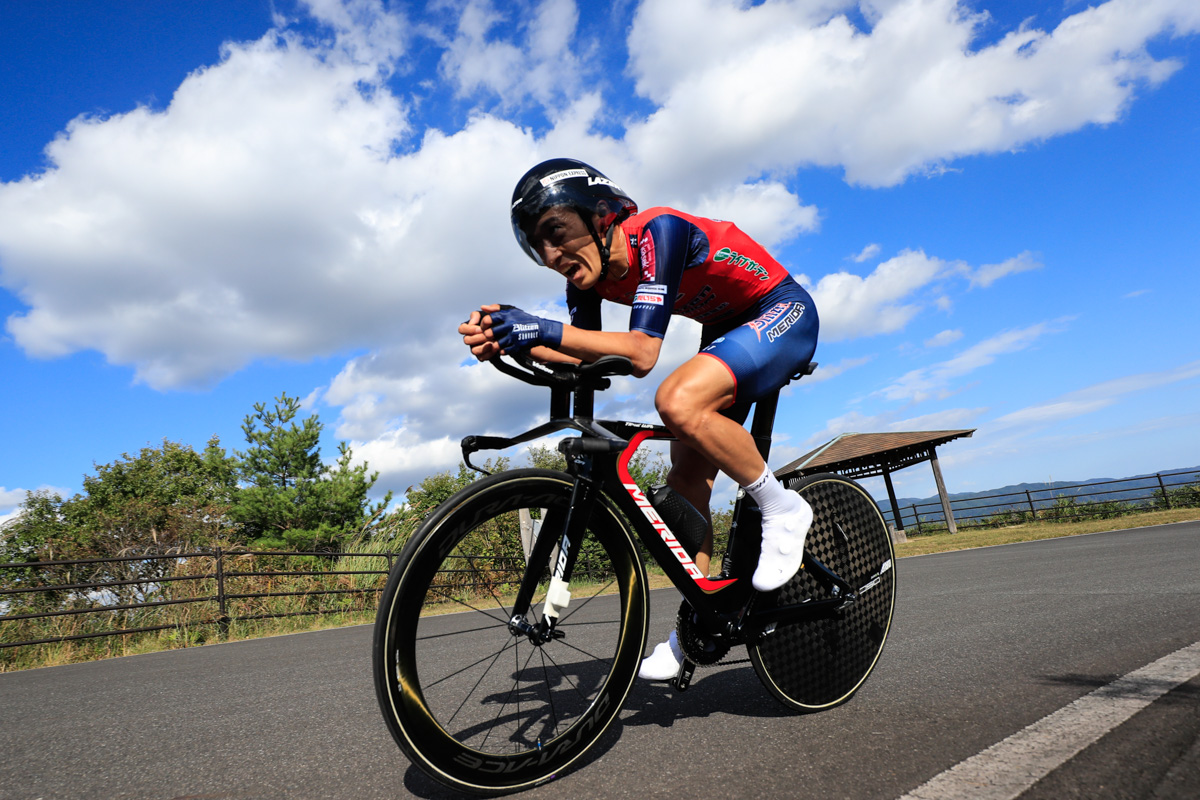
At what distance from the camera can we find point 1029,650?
109 inches

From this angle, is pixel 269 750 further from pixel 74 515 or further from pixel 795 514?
pixel 74 515

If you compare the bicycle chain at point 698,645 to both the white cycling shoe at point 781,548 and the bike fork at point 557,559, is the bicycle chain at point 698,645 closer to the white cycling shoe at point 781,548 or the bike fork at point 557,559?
the white cycling shoe at point 781,548

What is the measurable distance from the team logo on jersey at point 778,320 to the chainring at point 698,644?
97 cm

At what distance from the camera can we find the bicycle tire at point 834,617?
84.9 inches

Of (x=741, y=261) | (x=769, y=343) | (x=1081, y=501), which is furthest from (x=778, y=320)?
(x=1081, y=501)

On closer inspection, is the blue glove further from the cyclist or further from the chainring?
the chainring

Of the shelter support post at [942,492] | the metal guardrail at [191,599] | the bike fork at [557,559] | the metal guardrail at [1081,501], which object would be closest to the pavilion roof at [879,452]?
the shelter support post at [942,492]

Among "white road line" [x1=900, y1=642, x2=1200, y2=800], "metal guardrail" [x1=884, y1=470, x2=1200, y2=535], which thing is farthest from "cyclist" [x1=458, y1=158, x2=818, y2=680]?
"metal guardrail" [x1=884, y1=470, x2=1200, y2=535]

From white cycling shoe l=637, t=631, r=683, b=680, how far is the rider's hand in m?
1.25

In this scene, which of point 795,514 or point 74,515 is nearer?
point 795,514

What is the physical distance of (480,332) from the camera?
1764 mm

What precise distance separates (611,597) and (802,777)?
697 mm

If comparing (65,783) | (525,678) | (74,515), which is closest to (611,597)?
(525,678)

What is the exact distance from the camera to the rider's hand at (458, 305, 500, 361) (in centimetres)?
176
